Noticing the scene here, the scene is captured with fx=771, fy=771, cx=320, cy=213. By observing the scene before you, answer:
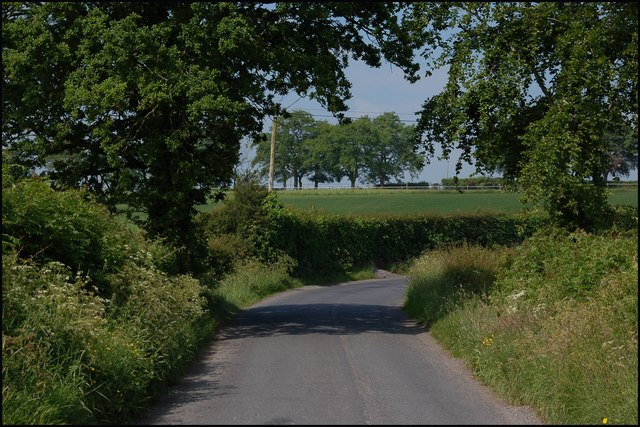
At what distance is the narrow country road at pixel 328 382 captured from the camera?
8852 mm

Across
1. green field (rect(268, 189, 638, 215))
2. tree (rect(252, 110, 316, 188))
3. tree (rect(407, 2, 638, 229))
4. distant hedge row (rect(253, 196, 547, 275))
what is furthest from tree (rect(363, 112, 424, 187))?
tree (rect(407, 2, 638, 229))

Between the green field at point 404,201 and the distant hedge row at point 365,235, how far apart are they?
8.47 feet

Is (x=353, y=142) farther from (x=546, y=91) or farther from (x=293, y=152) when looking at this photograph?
(x=546, y=91)

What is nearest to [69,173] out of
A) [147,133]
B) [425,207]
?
[147,133]

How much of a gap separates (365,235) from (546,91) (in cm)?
3258

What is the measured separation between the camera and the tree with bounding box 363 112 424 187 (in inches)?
4291

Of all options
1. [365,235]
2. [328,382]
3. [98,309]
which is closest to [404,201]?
[365,235]

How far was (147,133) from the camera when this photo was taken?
17.5 meters

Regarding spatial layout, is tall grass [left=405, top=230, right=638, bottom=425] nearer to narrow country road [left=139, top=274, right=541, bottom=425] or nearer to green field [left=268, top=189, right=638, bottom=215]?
narrow country road [left=139, top=274, right=541, bottom=425]

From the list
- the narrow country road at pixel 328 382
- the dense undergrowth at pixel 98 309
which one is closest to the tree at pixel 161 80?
the dense undergrowth at pixel 98 309

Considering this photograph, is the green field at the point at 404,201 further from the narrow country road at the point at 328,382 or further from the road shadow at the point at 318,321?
the narrow country road at the point at 328,382

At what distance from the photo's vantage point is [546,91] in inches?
639

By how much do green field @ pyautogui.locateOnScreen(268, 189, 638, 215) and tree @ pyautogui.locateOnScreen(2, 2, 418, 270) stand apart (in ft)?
129

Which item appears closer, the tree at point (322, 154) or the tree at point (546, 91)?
the tree at point (546, 91)
